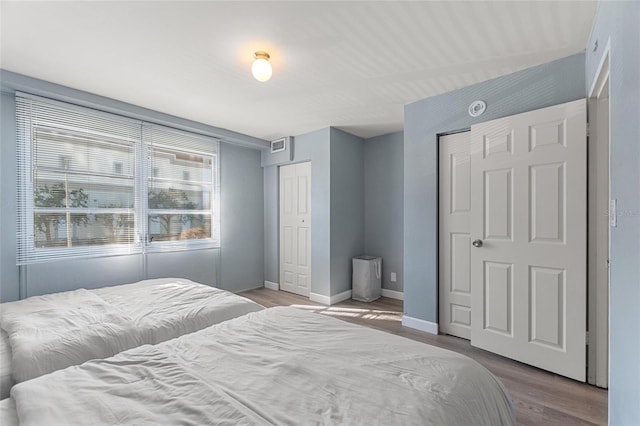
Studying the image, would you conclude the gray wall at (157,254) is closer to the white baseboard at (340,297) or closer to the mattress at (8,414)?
the white baseboard at (340,297)

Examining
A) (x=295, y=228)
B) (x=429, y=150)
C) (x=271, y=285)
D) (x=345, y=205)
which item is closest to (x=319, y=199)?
(x=345, y=205)

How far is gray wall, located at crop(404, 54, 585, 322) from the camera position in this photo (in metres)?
2.45

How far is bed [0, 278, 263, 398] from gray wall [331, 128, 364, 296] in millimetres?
1919

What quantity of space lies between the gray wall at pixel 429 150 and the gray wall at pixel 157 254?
2.54 meters

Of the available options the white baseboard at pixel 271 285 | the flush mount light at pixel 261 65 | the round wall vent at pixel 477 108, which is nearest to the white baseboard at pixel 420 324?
the round wall vent at pixel 477 108

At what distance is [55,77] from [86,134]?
626 mm

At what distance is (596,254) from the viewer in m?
2.00

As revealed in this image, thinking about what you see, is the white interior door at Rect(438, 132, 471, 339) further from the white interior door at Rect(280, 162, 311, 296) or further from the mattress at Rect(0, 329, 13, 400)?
the mattress at Rect(0, 329, 13, 400)

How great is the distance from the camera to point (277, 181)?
15.5ft

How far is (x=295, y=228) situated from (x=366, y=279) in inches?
53.2

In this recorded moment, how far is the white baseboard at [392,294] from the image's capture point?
4164 millimetres

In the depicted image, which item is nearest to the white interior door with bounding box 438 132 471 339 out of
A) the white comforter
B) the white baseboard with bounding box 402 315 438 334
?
the white baseboard with bounding box 402 315 438 334

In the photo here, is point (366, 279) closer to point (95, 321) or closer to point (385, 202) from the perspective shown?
point (385, 202)

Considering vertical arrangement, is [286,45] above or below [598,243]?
above
